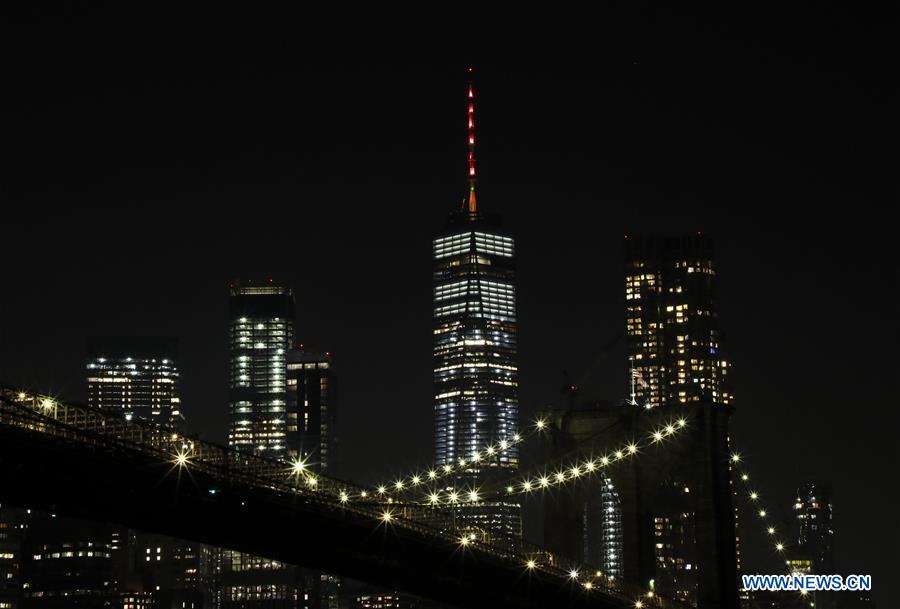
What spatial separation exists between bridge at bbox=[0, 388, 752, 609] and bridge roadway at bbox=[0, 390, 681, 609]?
0.09 meters

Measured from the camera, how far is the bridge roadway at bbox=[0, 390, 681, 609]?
256 ft

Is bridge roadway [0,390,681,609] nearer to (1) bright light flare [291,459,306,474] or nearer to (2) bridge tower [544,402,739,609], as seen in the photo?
(1) bright light flare [291,459,306,474]

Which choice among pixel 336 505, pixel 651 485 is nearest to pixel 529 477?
pixel 651 485

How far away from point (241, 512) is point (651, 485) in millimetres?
32729

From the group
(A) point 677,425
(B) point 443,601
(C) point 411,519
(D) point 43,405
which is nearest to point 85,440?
(D) point 43,405

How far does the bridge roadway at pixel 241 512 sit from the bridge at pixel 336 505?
3.4 inches

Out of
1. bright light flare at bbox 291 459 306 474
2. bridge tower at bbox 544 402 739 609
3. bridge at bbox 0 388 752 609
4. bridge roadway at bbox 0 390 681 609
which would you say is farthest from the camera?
bridge tower at bbox 544 402 739 609

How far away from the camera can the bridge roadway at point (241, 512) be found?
78.0 meters

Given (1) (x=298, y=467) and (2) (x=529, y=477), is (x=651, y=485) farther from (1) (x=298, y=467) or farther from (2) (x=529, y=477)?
(1) (x=298, y=467)

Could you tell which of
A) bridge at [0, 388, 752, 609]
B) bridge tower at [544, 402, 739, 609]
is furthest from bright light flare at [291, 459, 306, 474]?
bridge tower at [544, 402, 739, 609]

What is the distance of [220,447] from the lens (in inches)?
3319

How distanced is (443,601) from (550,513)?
1711 centimetres

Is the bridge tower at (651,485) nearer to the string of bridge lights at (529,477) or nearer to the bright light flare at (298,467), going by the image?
the string of bridge lights at (529,477)

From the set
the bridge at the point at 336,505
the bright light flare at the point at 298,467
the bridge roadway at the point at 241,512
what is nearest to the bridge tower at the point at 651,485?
the bridge at the point at 336,505
